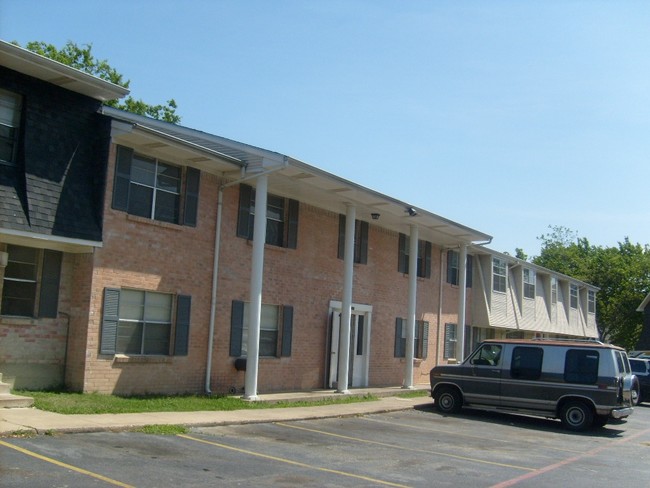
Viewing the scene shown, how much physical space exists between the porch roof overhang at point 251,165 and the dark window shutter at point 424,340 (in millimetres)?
5458

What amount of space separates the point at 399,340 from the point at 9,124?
47.7ft

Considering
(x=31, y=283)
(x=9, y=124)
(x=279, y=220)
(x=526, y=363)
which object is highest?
(x=9, y=124)

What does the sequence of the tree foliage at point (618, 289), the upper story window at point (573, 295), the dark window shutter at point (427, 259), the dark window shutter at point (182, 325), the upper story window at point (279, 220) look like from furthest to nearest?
the tree foliage at point (618, 289), the upper story window at point (573, 295), the dark window shutter at point (427, 259), the upper story window at point (279, 220), the dark window shutter at point (182, 325)

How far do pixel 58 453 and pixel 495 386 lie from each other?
11.3m

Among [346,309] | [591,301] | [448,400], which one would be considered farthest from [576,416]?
[591,301]

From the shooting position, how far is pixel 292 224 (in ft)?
64.1

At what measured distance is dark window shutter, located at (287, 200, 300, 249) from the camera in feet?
63.9

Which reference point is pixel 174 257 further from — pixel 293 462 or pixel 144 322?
pixel 293 462

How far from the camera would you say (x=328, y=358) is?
2073 centimetres

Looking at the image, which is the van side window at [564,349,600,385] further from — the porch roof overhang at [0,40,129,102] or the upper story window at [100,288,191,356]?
the porch roof overhang at [0,40,129,102]

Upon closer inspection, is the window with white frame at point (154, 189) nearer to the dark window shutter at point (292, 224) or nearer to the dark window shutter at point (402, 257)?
the dark window shutter at point (292, 224)

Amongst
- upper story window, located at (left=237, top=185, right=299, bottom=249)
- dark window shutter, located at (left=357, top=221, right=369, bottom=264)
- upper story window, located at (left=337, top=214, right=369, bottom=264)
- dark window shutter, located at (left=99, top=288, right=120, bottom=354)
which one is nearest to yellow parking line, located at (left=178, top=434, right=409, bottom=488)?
dark window shutter, located at (left=99, top=288, right=120, bottom=354)

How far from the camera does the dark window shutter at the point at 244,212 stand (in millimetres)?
17984

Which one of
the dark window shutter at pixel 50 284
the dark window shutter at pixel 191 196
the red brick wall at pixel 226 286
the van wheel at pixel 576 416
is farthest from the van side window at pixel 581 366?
the dark window shutter at pixel 50 284
